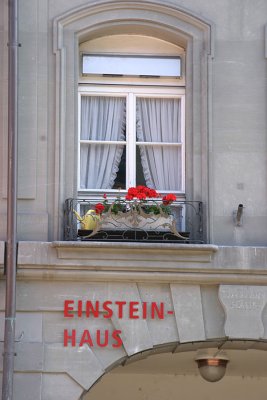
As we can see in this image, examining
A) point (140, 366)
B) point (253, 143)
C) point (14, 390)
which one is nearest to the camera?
point (14, 390)

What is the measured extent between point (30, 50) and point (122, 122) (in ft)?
6.01

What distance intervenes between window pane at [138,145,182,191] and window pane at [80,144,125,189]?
0.41 metres

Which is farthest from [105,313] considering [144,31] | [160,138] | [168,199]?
[144,31]

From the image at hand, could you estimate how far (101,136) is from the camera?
18062 mm

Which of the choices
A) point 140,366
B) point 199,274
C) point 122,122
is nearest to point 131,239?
point 199,274

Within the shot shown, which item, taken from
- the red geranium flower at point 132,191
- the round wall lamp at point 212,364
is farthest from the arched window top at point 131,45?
the round wall lamp at point 212,364

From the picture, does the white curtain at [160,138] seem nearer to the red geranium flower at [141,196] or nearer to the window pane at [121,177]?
the window pane at [121,177]

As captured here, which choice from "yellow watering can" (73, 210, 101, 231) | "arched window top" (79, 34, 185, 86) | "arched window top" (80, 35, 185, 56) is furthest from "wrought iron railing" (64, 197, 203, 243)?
"arched window top" (80, 35, 185, 56)

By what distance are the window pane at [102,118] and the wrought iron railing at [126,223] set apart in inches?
54.6

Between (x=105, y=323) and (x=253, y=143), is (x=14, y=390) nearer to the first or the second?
(x=105, y=323)

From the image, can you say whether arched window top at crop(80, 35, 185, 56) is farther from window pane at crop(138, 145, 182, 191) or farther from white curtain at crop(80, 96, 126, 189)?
window pane at crop(138, 145, 182, 191)

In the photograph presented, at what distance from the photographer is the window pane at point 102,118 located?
18047 millimetres

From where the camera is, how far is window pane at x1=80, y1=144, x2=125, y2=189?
17.8 meters

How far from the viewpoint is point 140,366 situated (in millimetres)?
19766
